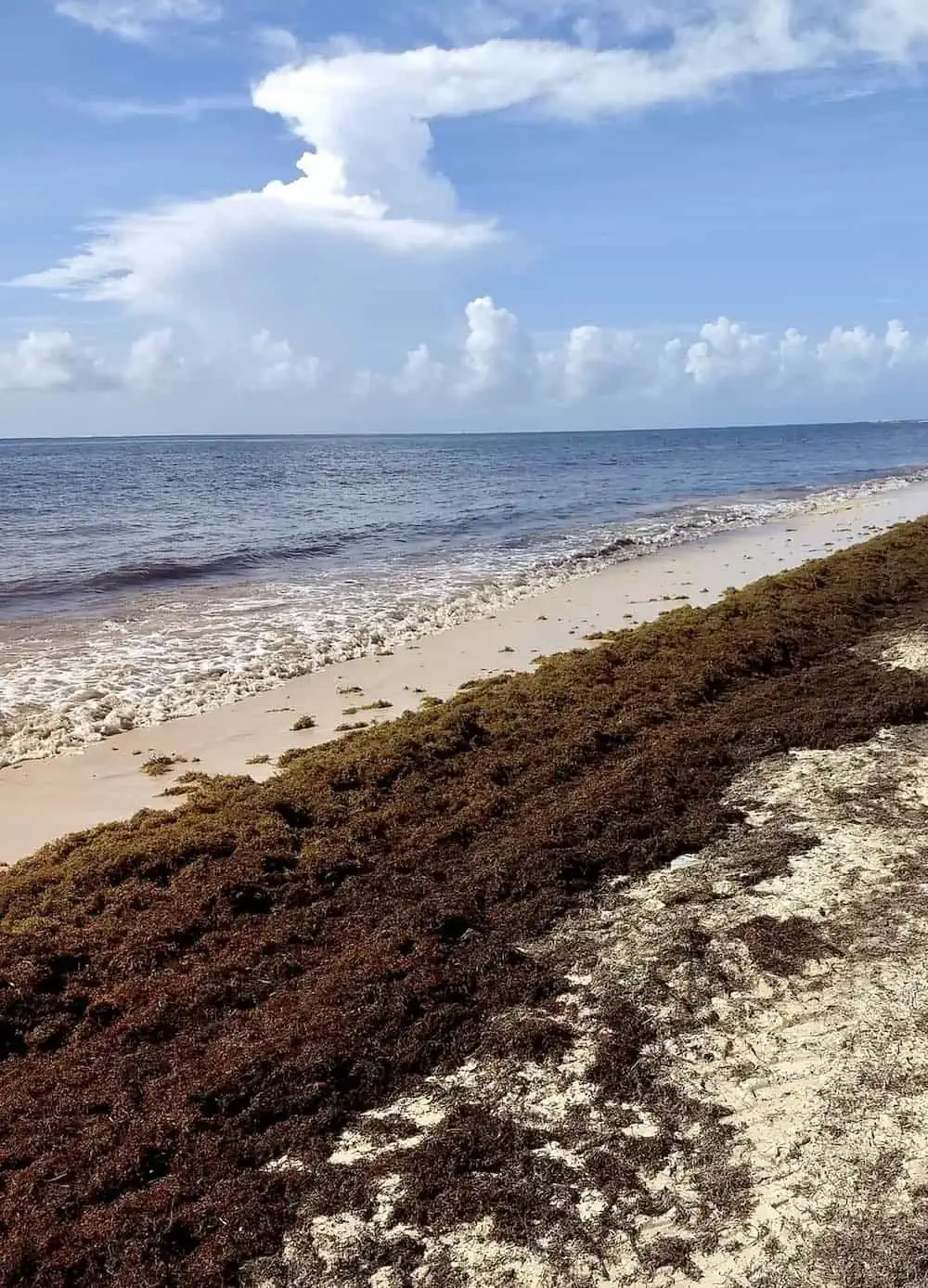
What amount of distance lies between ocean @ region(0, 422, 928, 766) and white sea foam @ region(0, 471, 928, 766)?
4cm

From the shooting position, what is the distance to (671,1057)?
363 cm

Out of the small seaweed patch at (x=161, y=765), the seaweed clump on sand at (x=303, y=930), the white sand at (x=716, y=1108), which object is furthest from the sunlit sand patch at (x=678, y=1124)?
Result: the small seaweed patch at (x=161, y=765)

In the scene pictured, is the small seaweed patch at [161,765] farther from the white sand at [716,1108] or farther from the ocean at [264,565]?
the white sand at [716,1108]

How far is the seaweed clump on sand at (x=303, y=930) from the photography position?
10.4 ft

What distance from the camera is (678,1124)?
329 cm

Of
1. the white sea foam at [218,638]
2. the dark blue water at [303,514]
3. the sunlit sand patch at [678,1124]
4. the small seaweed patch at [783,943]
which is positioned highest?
the dark blue water at [303,514]

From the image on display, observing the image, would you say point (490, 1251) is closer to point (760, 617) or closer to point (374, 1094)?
point (374, 1094)

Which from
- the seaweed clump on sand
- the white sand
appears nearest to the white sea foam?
the seaweed clump on sand

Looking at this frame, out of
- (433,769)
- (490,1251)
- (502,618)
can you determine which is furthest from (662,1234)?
(502,618)

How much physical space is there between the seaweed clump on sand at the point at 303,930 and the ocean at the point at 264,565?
10.6 feet

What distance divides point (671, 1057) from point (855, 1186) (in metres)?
0.82

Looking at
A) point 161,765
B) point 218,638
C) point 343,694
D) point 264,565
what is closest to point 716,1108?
point 161,765

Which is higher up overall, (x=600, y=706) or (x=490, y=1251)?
(x=600, y=706)

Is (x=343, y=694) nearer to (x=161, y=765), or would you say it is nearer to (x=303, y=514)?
(x=161, y=765)
